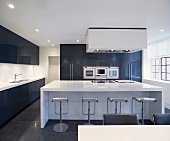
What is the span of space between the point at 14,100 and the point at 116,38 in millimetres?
3299

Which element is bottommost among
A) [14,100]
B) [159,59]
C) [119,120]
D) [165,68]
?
[14,100]

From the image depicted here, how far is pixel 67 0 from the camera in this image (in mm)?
2291

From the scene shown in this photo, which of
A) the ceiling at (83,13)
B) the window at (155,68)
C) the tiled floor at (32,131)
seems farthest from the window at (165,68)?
the tiled floor at (32,131)

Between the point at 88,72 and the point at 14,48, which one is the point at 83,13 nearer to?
the point at 14,48

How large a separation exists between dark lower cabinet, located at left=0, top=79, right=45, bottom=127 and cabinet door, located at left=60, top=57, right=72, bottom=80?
1.49 metres

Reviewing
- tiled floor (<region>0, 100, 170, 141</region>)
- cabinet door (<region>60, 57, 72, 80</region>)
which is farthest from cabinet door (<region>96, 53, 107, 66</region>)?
tiled floor (<region>0, 100, 170, 141</region>)

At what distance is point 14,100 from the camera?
3906 millimetres

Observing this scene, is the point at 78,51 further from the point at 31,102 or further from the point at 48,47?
the point at 31,102

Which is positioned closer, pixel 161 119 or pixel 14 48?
pixel 161 119

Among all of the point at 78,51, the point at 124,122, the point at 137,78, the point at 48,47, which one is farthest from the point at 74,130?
the point at 48,47

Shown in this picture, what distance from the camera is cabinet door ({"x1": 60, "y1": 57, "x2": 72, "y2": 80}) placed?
640 centimetres

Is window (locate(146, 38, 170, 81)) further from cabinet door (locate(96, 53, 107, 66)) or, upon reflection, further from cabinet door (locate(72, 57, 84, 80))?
cabinet door (locate(72, 57, 84, 80))

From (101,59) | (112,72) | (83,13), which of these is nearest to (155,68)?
(112,72)

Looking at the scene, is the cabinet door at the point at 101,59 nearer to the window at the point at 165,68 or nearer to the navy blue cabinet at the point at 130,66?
the navy blue cabinet at the point at 130,66
